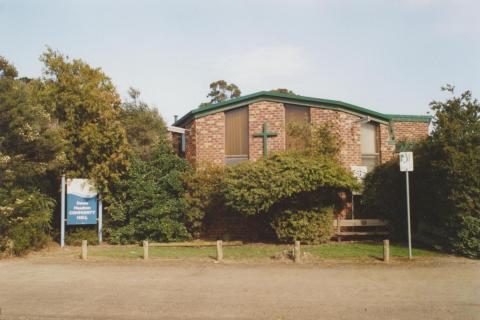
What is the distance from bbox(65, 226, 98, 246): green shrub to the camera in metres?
15.1

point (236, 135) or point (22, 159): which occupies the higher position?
point (236, 135)

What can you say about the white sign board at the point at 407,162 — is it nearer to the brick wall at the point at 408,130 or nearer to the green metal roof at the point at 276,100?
the green metal roof at the point at 276,100

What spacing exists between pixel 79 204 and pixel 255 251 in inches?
259

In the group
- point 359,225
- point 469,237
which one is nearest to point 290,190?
point 359,225

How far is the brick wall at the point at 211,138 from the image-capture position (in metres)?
17.6

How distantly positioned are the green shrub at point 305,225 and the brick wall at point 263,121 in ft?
14.0

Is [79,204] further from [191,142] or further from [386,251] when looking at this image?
[386,251]

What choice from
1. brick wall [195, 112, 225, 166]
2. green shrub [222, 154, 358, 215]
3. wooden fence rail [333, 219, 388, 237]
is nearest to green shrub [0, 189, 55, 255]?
green shrub [222, 154, 358, 215]

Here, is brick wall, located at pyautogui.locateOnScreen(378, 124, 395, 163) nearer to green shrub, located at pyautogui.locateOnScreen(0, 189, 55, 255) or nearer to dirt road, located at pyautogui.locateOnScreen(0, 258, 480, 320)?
dirt road, located at pyautogui.locateOnScreen(0, 258, 480, 320)

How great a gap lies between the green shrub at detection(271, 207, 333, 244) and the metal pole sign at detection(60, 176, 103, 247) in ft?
21.4

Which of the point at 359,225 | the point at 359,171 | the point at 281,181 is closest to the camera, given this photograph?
the point at 281,181

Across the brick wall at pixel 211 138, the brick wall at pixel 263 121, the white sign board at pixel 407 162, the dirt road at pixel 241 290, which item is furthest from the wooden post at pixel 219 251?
the brick wall at pixel 263 121

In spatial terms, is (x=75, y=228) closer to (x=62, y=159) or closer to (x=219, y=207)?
(x=62, y=159)

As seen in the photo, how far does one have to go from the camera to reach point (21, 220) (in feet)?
41.9
